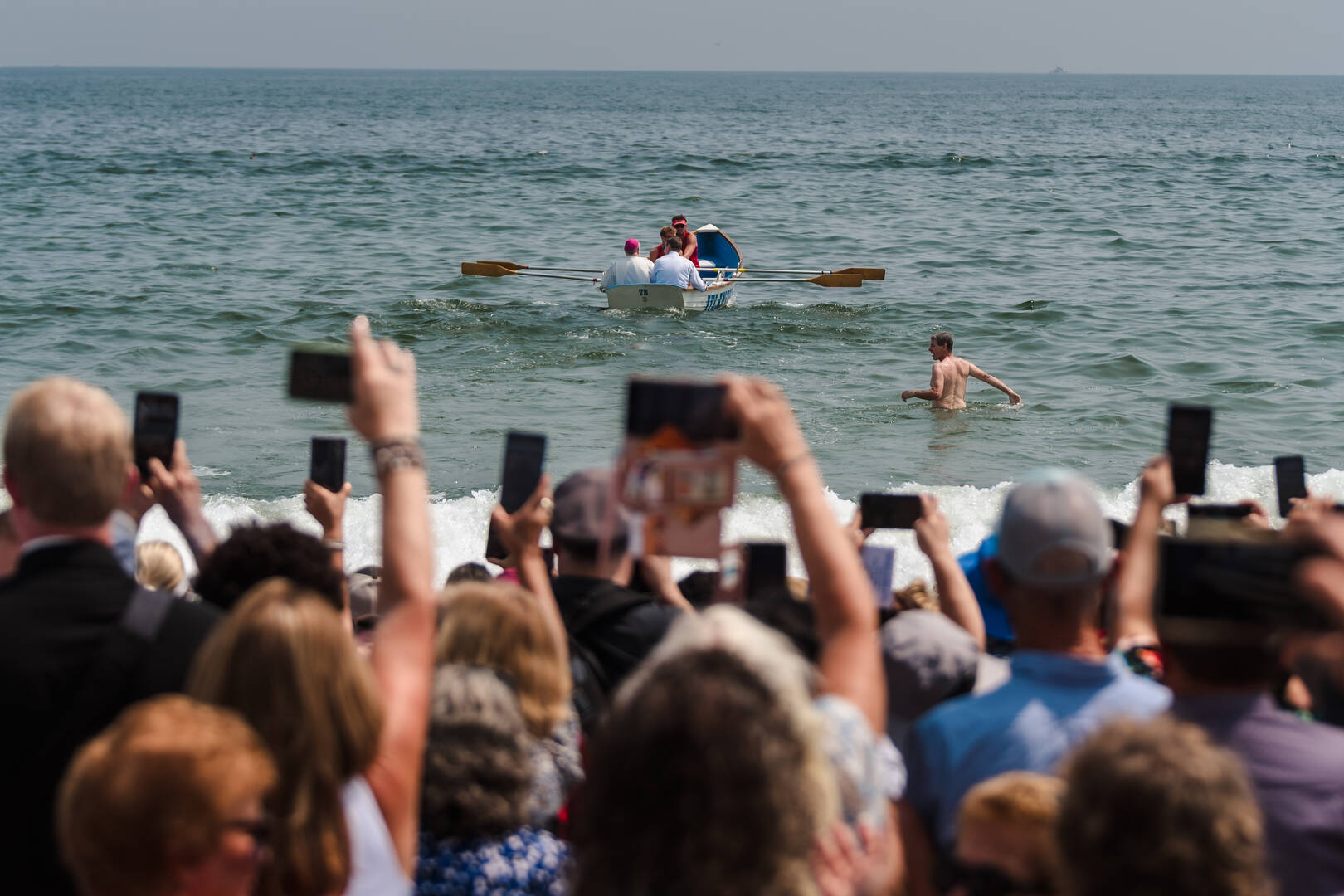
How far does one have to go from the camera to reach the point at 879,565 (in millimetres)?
3043

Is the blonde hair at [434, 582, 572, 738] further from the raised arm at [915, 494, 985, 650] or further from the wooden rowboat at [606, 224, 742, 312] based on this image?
the wooden rowboat at [606, 224, 742, 312]

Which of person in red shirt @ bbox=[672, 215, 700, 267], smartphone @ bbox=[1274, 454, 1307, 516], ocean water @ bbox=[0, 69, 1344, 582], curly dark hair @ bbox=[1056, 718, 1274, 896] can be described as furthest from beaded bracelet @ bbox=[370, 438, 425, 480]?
person in red shirt @ bbox=[672, 215, 700, 267]

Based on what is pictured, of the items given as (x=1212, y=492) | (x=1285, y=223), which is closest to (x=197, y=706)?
(x=1212, y=492)

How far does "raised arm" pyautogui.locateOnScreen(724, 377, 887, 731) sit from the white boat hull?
14.1m

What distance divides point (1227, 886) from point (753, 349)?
14.3 m

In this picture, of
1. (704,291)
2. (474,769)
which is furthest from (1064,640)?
(704,291)

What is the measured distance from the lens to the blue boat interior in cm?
1881

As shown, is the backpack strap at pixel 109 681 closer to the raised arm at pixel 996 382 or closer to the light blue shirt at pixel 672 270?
the raised arm at pixel 996 382

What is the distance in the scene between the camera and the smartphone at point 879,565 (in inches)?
119

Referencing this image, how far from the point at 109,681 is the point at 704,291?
49.1 ft

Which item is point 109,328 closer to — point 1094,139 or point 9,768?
point 9,768

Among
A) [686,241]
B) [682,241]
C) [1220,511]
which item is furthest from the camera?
[686,241]

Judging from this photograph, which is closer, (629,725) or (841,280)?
(629,725)

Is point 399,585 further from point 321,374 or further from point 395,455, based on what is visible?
point 321,374
